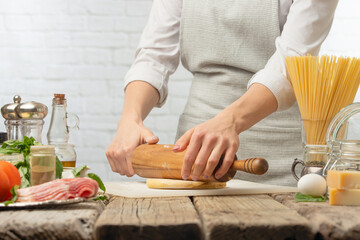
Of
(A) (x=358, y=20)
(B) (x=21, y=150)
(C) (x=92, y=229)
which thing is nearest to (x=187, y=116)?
(B) (x=21, y=150)

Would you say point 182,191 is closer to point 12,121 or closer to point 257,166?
point 257,166

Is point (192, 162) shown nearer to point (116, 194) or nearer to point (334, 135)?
point (116, 194)

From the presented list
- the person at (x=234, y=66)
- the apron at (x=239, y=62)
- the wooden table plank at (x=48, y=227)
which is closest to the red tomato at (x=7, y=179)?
the wooden table plank at (x=48, y=227)

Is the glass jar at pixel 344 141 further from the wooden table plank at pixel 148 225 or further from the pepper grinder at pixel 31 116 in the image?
the pepper grinder at pixel 31 116

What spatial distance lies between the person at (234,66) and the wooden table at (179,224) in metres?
0.47

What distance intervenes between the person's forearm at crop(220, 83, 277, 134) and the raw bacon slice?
42 centimetres

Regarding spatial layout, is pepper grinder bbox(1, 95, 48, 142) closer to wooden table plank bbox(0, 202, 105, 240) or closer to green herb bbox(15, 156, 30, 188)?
green herb bbox(15, 156, 30, 188)

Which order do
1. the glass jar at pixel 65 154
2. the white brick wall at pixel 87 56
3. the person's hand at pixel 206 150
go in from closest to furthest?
the person's hand at pixel 206 150
the glass jar at pixel 65 154
the white brick wall at pixel 87 56

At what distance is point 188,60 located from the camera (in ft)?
5.44

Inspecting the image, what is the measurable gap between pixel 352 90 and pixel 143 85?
675 mm

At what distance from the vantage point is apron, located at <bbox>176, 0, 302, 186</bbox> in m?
1.53

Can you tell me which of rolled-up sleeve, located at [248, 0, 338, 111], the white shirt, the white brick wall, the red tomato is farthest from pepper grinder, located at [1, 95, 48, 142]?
the white brick wall

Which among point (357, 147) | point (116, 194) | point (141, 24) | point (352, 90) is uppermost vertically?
point (141, 24)

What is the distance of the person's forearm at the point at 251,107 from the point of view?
1179mm
